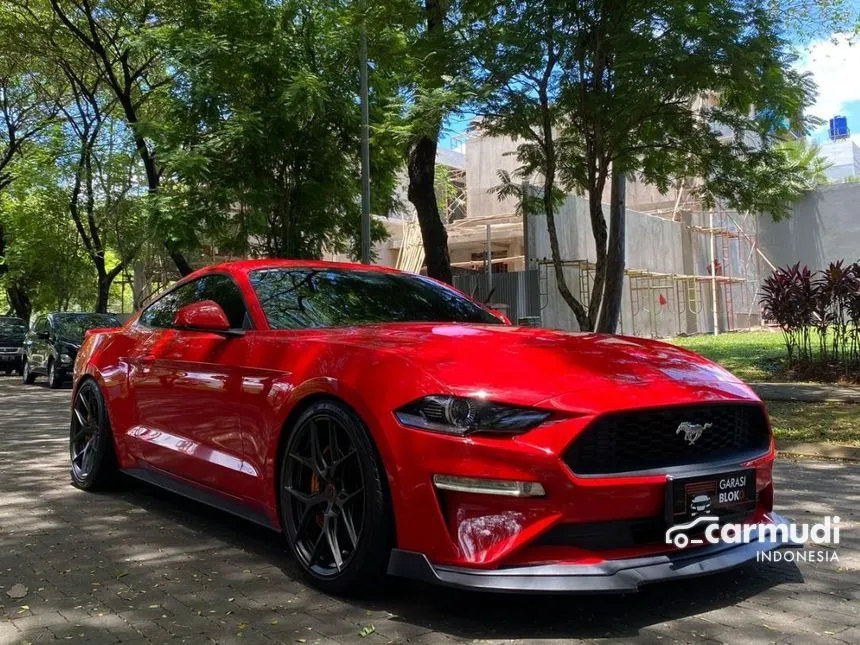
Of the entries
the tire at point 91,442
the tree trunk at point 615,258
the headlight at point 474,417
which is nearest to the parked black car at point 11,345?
the tree trunk at point 615,258

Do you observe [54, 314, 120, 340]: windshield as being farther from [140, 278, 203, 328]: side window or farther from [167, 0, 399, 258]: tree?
[140, 278, 203, 328]: side window

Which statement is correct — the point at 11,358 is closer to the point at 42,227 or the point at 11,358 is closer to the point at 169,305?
the point at 42,227

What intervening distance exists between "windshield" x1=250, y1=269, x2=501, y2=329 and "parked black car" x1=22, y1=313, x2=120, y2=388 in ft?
43.5

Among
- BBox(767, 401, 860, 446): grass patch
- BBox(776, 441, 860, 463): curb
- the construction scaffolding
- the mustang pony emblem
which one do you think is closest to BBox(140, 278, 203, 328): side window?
the mustang pony emblem

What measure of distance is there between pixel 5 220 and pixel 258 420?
29.3m

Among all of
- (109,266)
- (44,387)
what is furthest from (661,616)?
(109,266)

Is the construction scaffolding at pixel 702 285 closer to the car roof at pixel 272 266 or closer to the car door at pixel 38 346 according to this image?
the car door at pixel 38 346

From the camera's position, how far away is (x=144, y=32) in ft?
49.7

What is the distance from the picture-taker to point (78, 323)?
693 inches

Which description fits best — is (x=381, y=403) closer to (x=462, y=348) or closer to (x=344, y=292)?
(x=462, y=348)

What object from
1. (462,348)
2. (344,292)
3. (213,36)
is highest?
(213,36)

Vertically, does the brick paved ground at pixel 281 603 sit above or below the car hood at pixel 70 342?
below

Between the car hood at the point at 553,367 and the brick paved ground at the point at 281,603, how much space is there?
852 mm

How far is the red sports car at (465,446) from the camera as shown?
276 centimetres
